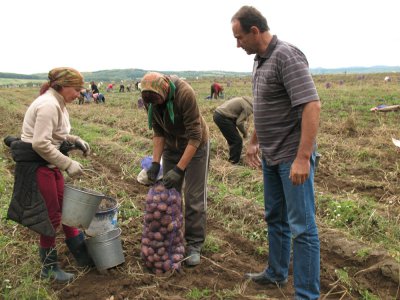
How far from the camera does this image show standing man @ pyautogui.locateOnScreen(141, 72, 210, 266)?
3.17 metres

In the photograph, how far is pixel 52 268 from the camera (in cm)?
328

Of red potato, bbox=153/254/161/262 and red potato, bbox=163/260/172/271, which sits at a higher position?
red potato, bbox=153/254/161/262

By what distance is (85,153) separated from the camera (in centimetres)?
344

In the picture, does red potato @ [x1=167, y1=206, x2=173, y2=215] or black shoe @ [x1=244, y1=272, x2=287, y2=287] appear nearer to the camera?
black shoe @ [x1=244, y1=272, x2=287, y2=287]

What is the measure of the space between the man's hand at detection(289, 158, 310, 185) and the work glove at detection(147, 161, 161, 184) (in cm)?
145

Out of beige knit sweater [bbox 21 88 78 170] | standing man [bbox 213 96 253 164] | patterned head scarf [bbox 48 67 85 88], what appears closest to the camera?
beige knit sweater [bbox 21 88 78 170]

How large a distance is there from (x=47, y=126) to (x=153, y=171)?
1034 millimetres

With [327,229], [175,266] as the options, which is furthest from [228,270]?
[327,229]

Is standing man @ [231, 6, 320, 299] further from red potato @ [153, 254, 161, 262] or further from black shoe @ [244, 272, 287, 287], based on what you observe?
red potato @ [153, 254, 161, 262]

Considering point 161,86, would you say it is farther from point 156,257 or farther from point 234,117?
point 234,117

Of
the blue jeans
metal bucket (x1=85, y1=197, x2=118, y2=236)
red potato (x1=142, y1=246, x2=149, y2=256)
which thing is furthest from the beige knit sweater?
the blue jeans

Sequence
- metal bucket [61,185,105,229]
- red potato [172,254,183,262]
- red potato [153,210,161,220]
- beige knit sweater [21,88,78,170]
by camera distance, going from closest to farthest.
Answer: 1. beige knit sweater [21,88,78,170]
2. metal bucket [61,185,105,229]
3. red potato [153,210,161,220]
4. red potato [172,254,183,262]

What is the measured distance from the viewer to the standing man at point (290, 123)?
2432 millimetres

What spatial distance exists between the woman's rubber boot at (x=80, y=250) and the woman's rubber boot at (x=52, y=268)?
→ 0.55 feet
